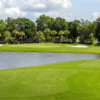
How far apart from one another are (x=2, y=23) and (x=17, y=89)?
465ft

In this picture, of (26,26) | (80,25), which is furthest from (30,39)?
(80,25)

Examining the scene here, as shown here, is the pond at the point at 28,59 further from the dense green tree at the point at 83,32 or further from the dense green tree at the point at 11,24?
the dense green tree at the point at 11,24

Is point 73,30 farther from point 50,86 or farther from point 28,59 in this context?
point 50,86

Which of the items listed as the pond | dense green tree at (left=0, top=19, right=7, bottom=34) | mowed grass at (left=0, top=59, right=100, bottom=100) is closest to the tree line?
dense green tree at (left=0, top=19, right=7, bottom=34)

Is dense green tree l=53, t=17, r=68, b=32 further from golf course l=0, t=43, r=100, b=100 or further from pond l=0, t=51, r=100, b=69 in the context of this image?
golf course l=0, t=43, r=100, b=100

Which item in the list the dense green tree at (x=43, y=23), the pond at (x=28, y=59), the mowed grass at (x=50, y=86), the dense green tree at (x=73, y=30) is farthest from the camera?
the dense green tree at (x=43, y=23)

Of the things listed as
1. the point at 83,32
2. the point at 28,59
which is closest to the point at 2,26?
the point at 83,32

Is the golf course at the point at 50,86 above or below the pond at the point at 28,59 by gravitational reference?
above

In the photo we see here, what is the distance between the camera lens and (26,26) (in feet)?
496

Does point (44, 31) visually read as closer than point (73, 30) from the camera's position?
Yes

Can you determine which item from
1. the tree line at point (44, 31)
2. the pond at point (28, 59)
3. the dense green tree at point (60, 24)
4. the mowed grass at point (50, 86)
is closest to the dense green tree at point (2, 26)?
the tree line at point (44, 31)

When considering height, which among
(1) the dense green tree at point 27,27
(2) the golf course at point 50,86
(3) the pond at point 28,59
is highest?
(1) the dense green tree at point 27,27

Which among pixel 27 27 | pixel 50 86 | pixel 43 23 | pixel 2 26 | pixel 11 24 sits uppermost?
pixel 43 23

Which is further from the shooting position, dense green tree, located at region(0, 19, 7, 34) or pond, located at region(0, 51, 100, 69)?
dense green tree, located at region(0, 19, 7, 34)
